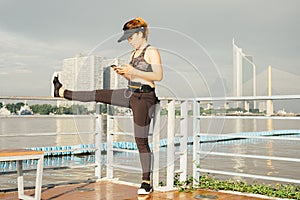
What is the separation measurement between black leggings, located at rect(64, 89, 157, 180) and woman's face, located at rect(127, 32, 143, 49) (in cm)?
41

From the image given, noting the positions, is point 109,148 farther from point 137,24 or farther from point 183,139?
point 137,24

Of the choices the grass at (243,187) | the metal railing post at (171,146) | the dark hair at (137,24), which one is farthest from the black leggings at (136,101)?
the grass at (243,187)

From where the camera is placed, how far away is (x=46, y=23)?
Result: 13.2 m

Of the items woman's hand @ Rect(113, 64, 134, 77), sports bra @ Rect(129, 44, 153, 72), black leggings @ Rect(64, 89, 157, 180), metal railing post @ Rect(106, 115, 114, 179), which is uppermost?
sports bra @ Rect(129, 44, 153, 72)

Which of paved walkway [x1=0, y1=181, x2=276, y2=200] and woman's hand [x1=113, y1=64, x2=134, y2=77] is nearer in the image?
woman's hand [x1=113, y1=64, x2=134, y2=77]

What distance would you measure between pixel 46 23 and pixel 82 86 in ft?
34.7

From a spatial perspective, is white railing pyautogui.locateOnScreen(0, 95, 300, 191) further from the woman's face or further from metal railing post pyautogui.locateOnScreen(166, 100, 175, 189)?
the woman's face

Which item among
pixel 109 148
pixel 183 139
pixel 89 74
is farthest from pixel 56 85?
pixel 183 139

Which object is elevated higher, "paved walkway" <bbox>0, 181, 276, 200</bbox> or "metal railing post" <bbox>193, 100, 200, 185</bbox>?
"metal railing post" <bbox>193, 100, 200, 185</bbox>

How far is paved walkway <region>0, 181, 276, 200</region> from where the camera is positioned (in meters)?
3.52

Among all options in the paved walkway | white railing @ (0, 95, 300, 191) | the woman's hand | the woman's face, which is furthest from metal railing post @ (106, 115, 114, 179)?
the woman's hand

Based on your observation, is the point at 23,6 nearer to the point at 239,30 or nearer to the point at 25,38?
the point at 25,38

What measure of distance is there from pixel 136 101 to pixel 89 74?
486mm

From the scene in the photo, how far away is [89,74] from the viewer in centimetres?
341
